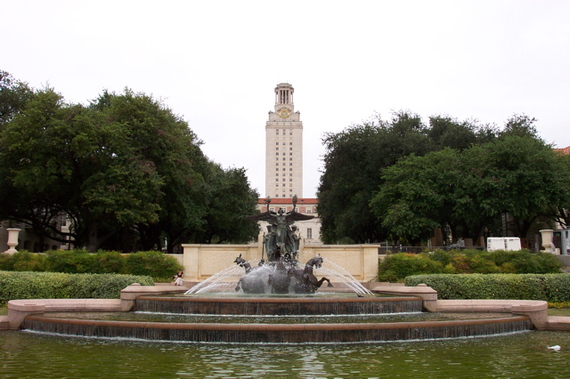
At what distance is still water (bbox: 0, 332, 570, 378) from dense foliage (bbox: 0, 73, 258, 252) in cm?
2492

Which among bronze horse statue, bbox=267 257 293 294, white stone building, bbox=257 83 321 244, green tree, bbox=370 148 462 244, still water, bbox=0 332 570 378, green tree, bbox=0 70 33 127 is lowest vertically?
still water, bbox=0 332 570 378

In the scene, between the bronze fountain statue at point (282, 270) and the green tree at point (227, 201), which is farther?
the green tree at point (227, 201)

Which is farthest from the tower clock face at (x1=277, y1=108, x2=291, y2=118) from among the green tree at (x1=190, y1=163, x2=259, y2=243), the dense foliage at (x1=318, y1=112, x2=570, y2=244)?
the green tree at (x1=190, y1=163, x2=259, y2=243)

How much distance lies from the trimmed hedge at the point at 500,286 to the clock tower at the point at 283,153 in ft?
449

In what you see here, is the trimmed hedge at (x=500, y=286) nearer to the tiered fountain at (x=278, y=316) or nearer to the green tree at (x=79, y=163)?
the tiered fountain at (x=278, y=316)

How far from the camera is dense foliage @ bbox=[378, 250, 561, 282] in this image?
93.0ft

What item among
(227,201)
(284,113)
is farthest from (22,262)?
(284,113)

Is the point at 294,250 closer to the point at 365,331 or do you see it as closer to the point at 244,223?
the point at 365,331

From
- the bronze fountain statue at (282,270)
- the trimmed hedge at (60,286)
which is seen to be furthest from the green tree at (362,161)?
the trimmed hedge at (60,286)

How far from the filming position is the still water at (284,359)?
8.46 metres

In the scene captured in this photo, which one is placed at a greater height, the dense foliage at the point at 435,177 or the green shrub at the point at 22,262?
the dense foliage at the point at 435,177

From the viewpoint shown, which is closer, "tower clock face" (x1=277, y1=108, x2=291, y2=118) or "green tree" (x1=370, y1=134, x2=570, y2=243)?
"green tree" (x1=370, y1=134, x2=570, y2=243)

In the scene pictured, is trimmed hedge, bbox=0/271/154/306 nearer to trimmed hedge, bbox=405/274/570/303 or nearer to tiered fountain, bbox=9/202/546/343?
tiered fountain, bbox=9/202/546/343

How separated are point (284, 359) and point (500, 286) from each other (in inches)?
605
